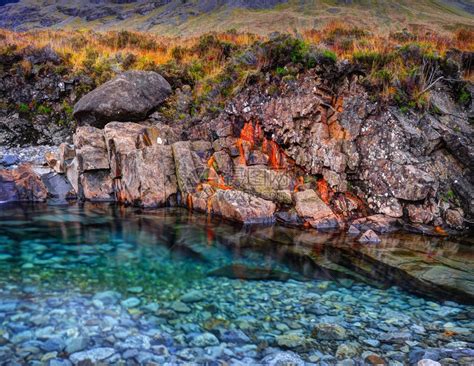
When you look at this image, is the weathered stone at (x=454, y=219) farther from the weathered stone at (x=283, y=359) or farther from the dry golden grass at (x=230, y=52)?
the weathered stone at (x=283, y=359)

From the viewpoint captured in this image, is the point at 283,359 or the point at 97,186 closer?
the point at 283,359

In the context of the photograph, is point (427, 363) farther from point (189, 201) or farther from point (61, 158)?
point (61, 158)

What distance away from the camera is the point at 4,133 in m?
18.7

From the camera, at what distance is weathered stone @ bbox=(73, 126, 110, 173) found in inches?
560

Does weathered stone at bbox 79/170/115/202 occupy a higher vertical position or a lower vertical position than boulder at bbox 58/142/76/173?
lower

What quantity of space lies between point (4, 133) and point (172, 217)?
12.3 meters

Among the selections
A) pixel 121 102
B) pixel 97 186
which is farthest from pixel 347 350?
pixel 121 102

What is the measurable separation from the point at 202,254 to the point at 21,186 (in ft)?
29.3

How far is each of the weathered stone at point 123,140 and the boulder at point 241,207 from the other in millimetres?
4141

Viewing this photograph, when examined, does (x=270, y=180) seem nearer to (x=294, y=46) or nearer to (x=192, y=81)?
(x=294, y=46)

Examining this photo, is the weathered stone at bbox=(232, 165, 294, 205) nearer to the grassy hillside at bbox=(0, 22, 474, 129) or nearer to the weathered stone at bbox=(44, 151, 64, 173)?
the grassy hillside at bbox=(0, 22, 474, 129)

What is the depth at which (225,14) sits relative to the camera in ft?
245

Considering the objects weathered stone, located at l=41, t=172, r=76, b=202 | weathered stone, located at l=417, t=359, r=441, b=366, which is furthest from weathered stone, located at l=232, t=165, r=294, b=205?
weathered stone, located at l=417, t=359, r=441, b=366

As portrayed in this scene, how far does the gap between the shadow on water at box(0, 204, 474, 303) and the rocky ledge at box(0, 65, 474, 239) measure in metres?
1.19
